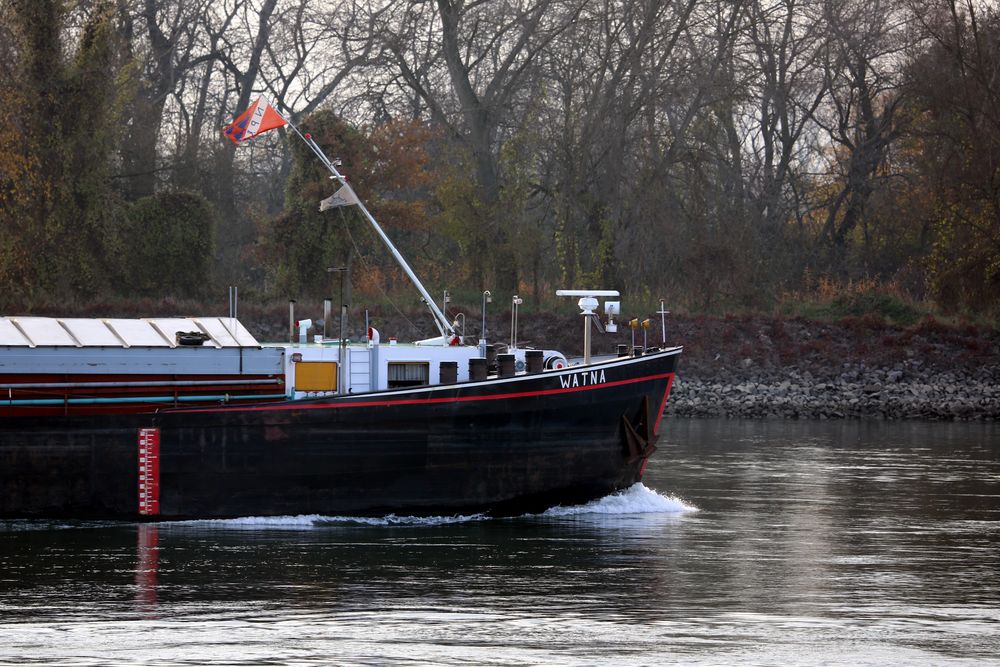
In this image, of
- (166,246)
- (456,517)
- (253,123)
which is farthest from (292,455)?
(166,246)

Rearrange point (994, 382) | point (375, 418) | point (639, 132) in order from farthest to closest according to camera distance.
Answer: point (639, 132)
point (994, 382)
point (375, 418)

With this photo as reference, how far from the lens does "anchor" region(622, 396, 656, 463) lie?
81.6 feet

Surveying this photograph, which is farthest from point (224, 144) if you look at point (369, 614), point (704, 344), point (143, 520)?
point (369, 614)

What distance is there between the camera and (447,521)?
23.9 meters

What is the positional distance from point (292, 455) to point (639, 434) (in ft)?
19.1

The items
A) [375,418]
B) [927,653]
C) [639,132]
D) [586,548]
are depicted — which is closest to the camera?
[927,653]

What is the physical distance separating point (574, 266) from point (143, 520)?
3420 centimetres

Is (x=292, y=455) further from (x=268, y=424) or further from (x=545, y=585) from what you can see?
(x=545, y=585)

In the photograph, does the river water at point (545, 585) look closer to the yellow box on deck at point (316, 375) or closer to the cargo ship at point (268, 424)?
the cargo ship at point (268, 424)

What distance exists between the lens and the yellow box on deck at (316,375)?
78.8 ft

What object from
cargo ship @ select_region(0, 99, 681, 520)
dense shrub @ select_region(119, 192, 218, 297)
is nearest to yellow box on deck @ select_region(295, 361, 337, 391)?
cargo ship @ select_region(0, 99, 681, 520)

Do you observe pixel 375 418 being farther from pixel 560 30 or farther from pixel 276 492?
pixel 560 30

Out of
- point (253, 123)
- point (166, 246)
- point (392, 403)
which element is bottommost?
point (392, 403)

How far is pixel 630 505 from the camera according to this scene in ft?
82.9
